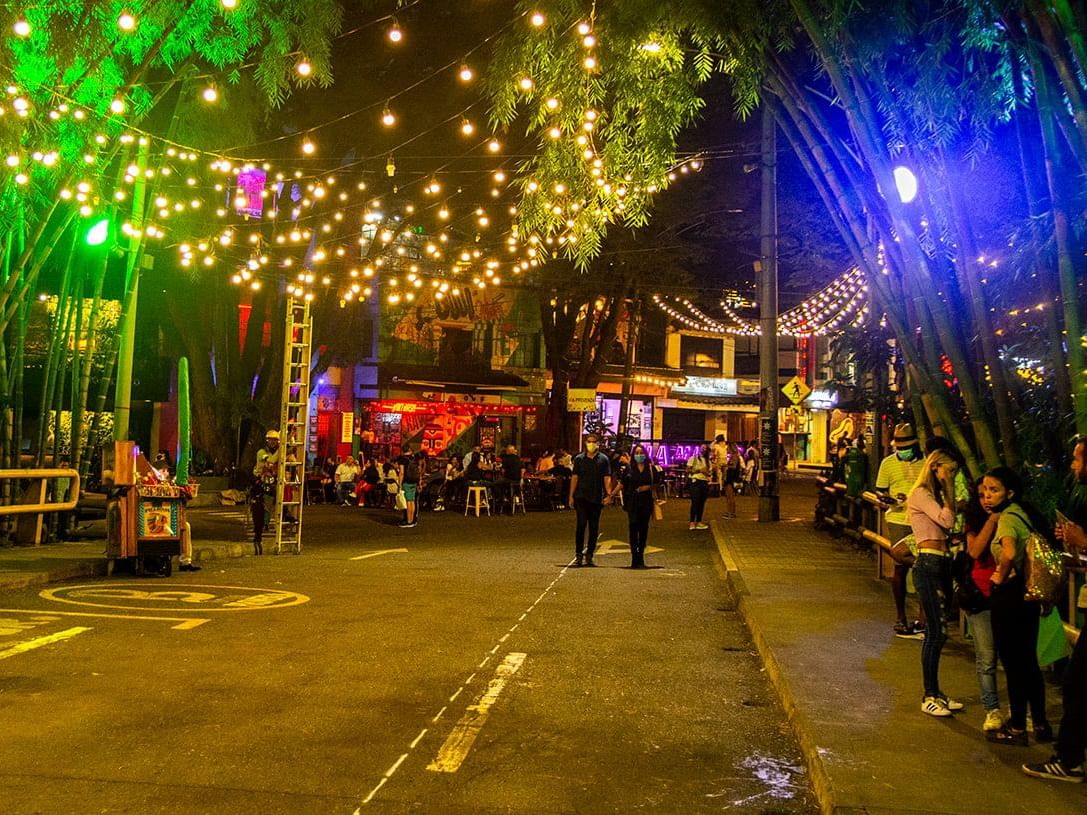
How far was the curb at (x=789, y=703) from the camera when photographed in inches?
192

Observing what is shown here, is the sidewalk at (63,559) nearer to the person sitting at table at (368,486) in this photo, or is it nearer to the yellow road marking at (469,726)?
the yellow road marking at (469,726)

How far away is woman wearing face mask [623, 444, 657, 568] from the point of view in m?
13.5

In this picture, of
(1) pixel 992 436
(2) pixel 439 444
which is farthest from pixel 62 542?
(2) pixel 439 444

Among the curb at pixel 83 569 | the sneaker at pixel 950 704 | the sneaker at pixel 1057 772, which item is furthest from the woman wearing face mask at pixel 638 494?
the sneaker at pixel 1057 772

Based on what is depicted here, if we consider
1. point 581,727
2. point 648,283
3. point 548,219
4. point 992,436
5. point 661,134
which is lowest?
point 581,727

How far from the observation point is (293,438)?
1566 centimetres

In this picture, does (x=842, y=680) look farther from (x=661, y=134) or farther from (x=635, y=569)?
(x=635, y=569)

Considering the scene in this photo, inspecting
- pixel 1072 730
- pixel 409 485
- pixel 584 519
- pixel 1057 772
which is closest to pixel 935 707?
pixel 1057 772

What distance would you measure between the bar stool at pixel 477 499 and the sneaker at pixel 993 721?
730 inches

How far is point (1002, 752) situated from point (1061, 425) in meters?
2.50

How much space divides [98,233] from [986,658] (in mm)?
14192

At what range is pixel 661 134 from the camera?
354 inches

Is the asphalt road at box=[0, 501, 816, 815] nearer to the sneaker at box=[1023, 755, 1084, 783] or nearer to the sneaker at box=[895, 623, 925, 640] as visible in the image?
the sneaker at box=[1023, 755, 1084, 783]

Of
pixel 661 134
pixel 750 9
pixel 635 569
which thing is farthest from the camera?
pixel 635 569
